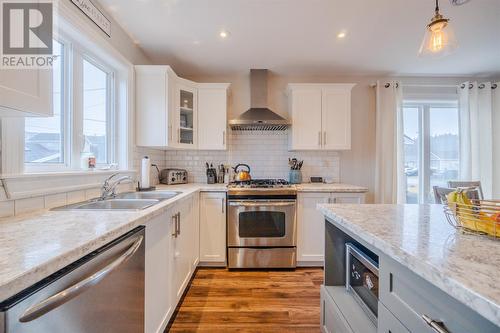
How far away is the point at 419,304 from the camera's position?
0.66 m

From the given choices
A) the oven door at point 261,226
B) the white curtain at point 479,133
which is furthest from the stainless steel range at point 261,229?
the white curtain at point 479,133

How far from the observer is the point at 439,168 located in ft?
11.1

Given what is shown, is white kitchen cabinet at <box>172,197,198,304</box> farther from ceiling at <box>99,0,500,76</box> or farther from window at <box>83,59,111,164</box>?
ceiling at <box>99,0,500,76</box>

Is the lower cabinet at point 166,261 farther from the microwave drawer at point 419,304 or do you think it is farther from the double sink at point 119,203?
the microwave drawer at point 419,304

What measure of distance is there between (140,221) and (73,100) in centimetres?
119

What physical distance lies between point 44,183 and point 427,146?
424 centimetres

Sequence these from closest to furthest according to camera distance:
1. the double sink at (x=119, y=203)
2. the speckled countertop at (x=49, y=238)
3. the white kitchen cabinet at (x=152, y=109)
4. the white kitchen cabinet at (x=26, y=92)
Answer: the speckled countertop at (x=49, y=238)
the white kitchen cabinet at (x=26, y=92)
the double sink at (x=119, y=203)
the white kitchen cabinet at (x=152, y=109)

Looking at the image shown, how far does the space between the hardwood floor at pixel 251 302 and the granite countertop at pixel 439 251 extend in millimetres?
1118

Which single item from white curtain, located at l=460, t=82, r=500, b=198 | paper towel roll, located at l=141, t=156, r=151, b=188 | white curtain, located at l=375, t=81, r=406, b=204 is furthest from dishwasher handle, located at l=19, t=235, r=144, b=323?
white curtain, located at l=460, t=82, r=500, b=198

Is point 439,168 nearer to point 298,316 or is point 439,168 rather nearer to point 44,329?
point 298,316

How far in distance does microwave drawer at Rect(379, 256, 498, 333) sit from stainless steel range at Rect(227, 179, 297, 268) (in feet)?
5.63

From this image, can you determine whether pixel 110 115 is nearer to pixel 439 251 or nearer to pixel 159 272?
Result: pixel 159 272

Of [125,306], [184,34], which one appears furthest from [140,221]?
[184,34]

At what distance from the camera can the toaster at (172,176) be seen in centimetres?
287
